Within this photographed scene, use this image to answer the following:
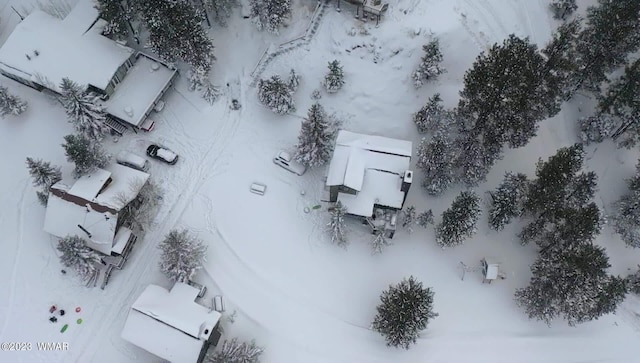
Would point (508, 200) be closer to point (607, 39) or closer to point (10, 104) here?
point (607, 39)

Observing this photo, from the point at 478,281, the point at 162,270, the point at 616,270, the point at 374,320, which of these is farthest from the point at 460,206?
the point at 162,270

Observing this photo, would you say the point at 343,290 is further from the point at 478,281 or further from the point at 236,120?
the point at 236,120

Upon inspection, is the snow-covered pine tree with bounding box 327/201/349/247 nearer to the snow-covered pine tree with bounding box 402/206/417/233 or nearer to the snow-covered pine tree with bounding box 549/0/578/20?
the snow-covered pine tree with bounding box 402/206/417/233

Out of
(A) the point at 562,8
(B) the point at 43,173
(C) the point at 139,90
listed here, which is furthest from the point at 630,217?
(B) the point at 43,173

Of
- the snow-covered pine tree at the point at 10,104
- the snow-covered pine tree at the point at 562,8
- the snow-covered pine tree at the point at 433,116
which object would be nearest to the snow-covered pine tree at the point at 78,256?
the snow-covered pine tree at the point at 10,104

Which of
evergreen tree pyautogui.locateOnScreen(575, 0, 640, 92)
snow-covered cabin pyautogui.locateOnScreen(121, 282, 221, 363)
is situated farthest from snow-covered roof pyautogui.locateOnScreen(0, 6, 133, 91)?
evergreen tree pyautogui.locateOnScreen(575, 0, 640, 92)
